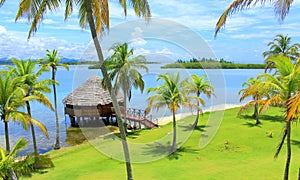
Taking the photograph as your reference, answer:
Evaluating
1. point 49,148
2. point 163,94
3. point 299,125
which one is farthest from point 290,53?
point 49,148

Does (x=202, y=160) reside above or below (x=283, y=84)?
below

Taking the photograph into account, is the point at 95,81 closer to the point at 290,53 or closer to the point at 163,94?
the point at 163,94

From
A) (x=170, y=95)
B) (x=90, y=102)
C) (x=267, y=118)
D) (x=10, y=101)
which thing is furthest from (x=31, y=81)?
(x=267, y=118)

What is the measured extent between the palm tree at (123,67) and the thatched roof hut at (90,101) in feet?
22.7

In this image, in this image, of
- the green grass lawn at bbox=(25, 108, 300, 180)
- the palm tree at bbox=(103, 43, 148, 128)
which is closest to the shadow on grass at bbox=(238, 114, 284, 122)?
the green grass lawn at bbox=(25, 108, 300, 180)

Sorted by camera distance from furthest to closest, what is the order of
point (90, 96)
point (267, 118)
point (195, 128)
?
point (90, 96) → point (267, 118) → point (195, 128)

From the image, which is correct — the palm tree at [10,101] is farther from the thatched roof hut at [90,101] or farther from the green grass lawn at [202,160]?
the thatched roof hut at [90,101]

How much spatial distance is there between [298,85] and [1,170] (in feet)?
30.5

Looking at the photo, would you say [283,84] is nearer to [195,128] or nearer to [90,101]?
[195,128]

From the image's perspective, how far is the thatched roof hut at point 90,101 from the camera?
27.9 m

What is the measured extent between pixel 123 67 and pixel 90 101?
8486 millimetres

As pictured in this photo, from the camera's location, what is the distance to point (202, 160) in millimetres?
14898

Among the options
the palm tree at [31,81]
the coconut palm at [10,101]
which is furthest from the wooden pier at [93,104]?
the coconut palm at [10,101]

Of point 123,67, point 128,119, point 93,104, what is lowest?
point 128,119
